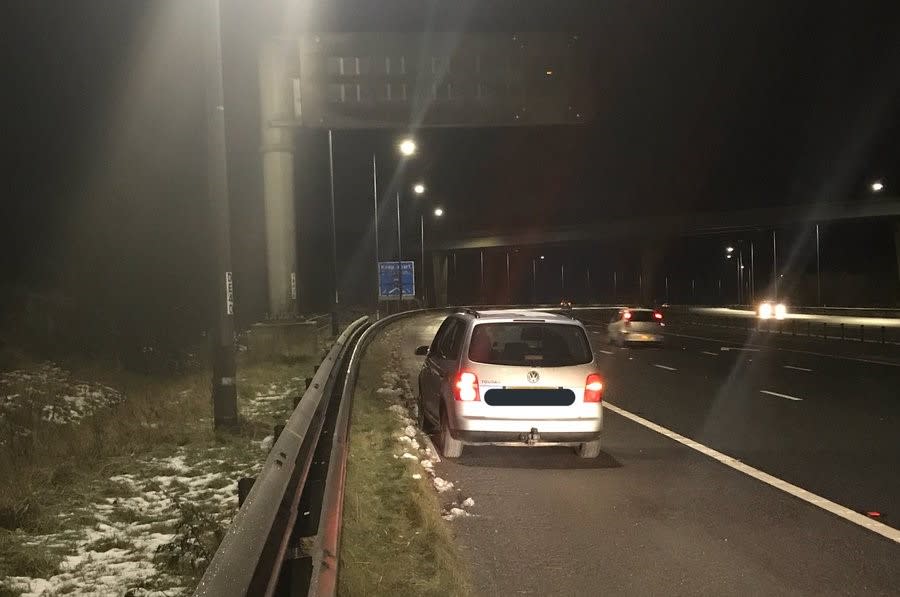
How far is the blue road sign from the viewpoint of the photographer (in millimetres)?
55594

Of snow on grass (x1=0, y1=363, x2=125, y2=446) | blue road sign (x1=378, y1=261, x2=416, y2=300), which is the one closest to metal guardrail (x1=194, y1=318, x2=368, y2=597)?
snow on grass (x1=0, y1=363, x2=125, y2=446)

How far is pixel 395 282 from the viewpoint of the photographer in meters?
55.8

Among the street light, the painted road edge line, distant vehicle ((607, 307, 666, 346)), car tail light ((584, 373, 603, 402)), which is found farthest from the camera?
the street light

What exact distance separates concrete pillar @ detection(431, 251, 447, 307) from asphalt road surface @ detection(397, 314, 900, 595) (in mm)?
78497

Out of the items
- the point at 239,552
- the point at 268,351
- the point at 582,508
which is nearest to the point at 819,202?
the point at 268,351

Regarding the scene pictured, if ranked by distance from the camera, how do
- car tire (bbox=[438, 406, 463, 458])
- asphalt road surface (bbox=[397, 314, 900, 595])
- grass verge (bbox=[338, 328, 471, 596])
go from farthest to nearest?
car tire (bbox=[438, 406, 463, 458]) < asphalt road surface (bbox=[397, 314, 900, 595]) < grass verge (bbox=[338, 328, 471, 596])

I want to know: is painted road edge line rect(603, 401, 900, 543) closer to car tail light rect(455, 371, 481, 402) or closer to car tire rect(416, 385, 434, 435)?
car tail light rect(455, 371, 481, 402)

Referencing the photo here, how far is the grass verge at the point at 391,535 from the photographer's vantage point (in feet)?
17.1

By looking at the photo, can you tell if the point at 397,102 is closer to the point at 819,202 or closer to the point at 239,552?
the point at 239,552

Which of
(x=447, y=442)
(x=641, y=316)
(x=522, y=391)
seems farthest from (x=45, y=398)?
(x=641, y=316)

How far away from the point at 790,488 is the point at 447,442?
3565 millimetres

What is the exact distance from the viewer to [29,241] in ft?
89.8

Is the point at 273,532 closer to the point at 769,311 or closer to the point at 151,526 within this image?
the point at 151,526

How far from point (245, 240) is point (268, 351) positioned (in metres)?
26.8
